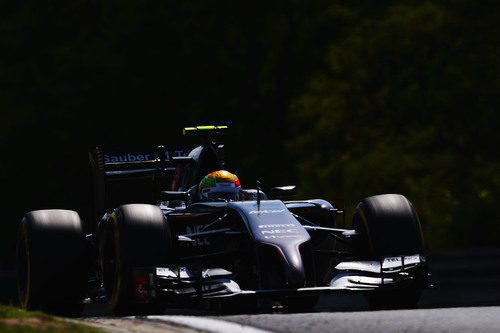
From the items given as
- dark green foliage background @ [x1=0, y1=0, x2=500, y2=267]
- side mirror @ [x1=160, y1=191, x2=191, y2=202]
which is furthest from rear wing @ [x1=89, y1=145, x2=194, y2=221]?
dark green foliage background @ [x1=0, y1=0, x2=500, y2=267]

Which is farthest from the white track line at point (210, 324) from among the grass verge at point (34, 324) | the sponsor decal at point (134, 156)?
the sponsor decal at point (134, 156)

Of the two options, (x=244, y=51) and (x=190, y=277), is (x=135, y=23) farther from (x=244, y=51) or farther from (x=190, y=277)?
(x=190, y=277)

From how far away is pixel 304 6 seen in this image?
58.7ft

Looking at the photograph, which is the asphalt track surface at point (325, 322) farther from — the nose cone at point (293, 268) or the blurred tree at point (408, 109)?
the blurred tree at point (408, 109)

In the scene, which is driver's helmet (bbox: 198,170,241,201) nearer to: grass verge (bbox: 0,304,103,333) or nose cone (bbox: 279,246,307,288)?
nose cone (bbox: 279,246,307,288)

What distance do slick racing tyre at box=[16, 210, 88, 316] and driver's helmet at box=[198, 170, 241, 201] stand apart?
4.44ft

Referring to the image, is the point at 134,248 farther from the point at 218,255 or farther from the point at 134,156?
the point at 134,156

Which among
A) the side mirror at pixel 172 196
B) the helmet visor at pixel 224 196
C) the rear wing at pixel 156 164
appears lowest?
the helmet visor at pixel 224 196

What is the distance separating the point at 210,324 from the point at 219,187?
419 centimetres

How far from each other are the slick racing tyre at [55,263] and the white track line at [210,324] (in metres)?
2.94

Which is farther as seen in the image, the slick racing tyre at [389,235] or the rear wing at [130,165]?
the rear wing at [130,165]

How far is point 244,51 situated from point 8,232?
4705 mm

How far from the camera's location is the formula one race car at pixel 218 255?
9719mm

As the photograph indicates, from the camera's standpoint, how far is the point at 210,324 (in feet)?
24.5
